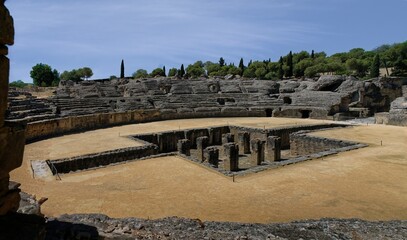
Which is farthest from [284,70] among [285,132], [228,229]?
[228,229]

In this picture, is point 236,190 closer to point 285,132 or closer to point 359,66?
point 285,132

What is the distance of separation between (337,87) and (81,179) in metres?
30.2

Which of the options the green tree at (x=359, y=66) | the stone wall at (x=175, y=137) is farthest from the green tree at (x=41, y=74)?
the green tree at (x=359, y=66)

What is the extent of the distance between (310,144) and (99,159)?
38.5ft

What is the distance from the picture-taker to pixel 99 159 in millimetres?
14180

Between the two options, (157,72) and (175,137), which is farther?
(157,72)

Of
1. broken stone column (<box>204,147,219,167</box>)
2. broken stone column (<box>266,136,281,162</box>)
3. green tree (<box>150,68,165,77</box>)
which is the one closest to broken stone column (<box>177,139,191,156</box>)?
broken stone column (<box>204,147,219,167</box>)

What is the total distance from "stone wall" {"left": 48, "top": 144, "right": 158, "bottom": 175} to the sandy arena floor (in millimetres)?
1237

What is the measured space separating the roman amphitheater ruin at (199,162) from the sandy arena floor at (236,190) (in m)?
0.03

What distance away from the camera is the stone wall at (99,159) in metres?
13.0

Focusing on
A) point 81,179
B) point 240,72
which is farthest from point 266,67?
point 81,179

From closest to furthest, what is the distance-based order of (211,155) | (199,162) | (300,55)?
(199,162), (211,155), (300,55)

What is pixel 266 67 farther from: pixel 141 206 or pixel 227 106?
pixel 141 206

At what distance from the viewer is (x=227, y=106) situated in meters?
31.0
